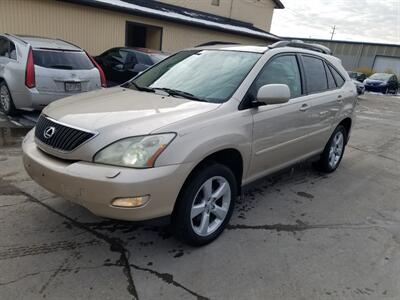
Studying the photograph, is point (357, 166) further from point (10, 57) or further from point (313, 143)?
point (10, 57)

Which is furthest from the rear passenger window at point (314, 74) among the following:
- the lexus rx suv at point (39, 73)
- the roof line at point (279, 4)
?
the roof line at point (279, 4)

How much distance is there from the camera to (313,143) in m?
4.78

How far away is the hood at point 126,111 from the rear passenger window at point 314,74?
1.84 meters

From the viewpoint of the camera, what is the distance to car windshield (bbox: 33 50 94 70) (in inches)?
263

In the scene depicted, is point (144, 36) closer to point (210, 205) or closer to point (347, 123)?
point (347, 123)

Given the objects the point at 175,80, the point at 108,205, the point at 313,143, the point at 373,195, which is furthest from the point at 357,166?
the point at 108,205

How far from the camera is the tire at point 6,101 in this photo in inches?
273

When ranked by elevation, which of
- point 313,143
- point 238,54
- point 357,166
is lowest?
point 357,166

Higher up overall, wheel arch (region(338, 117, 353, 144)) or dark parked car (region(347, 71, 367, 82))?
wheel arch (region(338, 117, 353, 144))

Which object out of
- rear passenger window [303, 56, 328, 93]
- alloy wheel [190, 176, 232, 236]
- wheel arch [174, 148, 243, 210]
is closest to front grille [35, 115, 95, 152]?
wheel arch [174, 148, 243, 210]

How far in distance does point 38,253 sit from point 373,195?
4.20 meters

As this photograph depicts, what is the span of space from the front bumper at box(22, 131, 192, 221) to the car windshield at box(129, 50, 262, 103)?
3.39 ft

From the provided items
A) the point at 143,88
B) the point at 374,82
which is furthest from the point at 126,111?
the point at 374,82

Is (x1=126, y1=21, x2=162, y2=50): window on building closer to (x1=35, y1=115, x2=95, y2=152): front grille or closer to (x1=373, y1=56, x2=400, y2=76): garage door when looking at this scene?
(x1=35, y1=115, x2=95, y2=152): front grille
